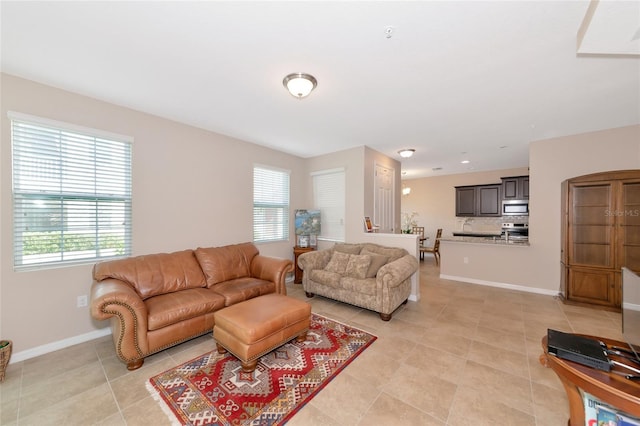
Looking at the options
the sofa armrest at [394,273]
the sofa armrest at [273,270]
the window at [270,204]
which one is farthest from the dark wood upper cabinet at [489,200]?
the sofa armrest at [273,270]

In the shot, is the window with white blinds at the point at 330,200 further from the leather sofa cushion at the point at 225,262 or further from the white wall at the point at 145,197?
the leather sofa cushion at the point at 225,262

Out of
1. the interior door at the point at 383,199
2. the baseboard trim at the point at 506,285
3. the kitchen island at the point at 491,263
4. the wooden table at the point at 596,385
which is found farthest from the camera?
the interior door at the point at 383,199

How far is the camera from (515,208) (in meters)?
6.01

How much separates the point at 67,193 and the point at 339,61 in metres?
3.13

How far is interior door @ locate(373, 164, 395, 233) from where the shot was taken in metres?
4.86

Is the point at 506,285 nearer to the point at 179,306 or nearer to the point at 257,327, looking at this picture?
the point at 257,327

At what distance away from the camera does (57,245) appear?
2.52 meters

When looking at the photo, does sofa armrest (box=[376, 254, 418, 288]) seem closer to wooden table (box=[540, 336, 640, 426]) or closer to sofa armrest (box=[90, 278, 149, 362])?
wooden table (box=[540, 336, 640, 426])

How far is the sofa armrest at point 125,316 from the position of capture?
2.01 metres

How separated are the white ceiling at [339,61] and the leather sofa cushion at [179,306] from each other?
2.23 meters

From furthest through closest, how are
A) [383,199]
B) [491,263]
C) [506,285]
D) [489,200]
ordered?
[489,200] < [383,199] < [491,263] < [506,285]

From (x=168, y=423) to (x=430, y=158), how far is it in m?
5.90

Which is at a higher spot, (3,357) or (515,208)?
(515,208)

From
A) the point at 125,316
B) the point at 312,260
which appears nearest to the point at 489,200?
the point at 312,260
